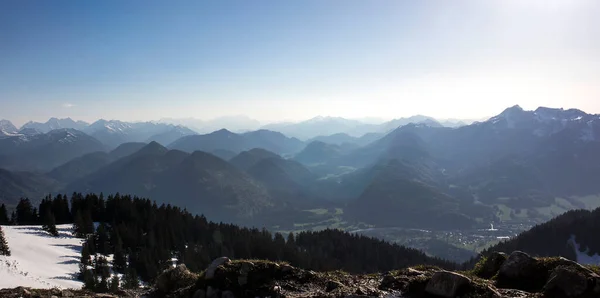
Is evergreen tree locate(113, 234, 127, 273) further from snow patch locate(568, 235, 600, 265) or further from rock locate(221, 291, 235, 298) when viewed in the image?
snow patch locate(568, 235, 600, 265)

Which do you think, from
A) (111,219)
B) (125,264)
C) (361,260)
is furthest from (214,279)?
A: (361,260)

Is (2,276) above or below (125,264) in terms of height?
above

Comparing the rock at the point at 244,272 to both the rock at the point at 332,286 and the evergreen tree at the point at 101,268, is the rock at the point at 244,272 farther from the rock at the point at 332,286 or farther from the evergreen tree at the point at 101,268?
the evergreen tree at the point at 101,268

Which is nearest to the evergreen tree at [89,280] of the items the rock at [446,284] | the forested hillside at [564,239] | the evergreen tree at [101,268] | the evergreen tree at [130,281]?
the evergreen tree at [101,268]

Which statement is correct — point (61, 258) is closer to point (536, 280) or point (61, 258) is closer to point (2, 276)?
point (2, 276)

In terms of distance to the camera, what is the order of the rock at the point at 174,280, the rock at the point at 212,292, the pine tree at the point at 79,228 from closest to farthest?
the rock at the point at 212,292
the rock at the point at 174,280
the pine tree at the point at 79,228

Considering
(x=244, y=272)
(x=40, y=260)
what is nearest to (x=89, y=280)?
(x=40, y=260)

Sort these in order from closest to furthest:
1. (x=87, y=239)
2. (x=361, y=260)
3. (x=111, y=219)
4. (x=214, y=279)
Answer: (x=214, y=279)
(x=87, y=239)
(x=111, y=219)
(x=361, y=260)
